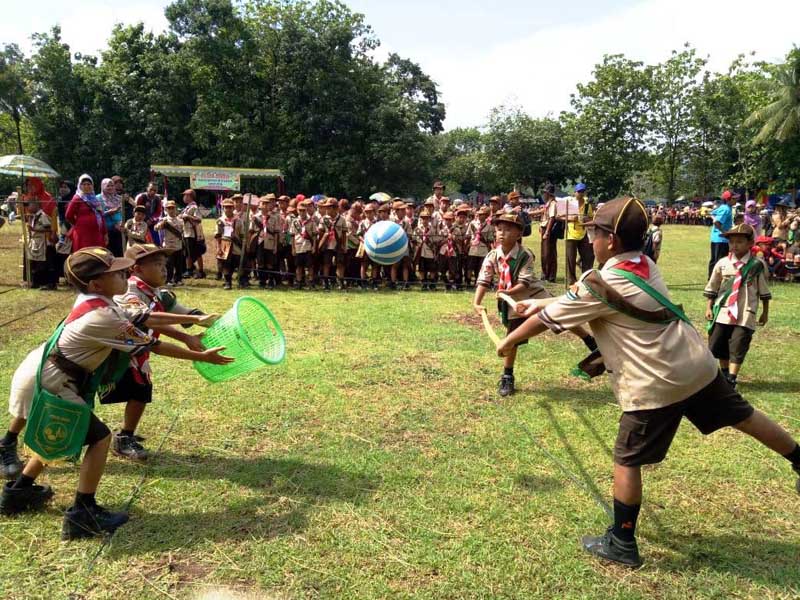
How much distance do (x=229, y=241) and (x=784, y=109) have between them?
36.0 m

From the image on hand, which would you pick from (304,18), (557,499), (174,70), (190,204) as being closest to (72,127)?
(174,70)

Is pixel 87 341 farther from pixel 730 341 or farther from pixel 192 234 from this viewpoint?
pixel 192 234

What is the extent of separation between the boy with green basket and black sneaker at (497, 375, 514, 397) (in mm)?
3351

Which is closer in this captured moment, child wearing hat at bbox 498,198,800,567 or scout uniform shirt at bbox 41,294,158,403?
child wearing hat at bbox 498,198,800,567

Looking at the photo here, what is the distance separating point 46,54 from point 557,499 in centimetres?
4363

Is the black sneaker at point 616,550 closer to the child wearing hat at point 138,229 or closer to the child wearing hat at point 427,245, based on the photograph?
the child wearing hat at point 427,245

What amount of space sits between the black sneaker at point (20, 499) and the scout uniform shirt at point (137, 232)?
28.0 ft

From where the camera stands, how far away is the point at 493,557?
344 centimetres

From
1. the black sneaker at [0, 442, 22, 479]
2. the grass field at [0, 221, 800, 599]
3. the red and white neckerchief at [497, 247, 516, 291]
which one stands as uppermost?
the red and white neckerchief at [497, 247, 516, 291]

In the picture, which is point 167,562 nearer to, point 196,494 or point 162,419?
point 196,494

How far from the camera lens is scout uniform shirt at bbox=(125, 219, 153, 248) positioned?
11.6 metres

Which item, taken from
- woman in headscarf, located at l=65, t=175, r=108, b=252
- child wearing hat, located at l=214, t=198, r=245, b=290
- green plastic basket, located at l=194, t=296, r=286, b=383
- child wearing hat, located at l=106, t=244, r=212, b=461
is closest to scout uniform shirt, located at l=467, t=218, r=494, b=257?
child wearing hat, located at l=214, t=198, r=245, b=290

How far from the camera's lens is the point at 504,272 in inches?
245

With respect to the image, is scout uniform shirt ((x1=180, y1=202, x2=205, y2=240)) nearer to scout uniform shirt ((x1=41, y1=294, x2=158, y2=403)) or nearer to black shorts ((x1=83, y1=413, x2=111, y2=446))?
scout uniform shirt ((x1=41, y1=294, x2=158, y2=403))
